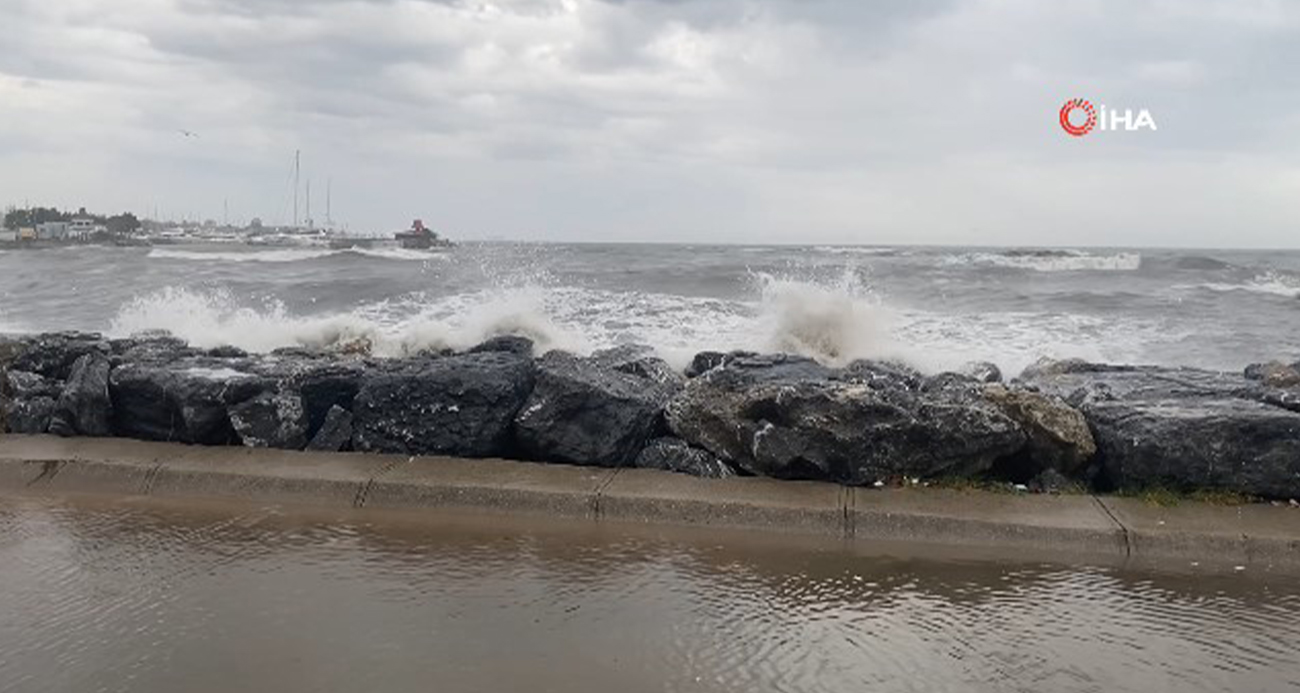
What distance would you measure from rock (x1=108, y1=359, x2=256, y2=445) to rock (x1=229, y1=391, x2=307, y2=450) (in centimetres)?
11

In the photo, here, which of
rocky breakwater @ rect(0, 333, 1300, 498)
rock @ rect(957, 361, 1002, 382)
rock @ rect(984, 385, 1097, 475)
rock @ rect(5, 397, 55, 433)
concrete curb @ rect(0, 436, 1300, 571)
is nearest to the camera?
concrete curb @ rect(0, 436, 1300, 571)

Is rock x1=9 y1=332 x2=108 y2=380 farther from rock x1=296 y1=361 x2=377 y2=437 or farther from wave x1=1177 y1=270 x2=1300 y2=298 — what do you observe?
wave x1=1177 y1=270 x2=1300 y2=298

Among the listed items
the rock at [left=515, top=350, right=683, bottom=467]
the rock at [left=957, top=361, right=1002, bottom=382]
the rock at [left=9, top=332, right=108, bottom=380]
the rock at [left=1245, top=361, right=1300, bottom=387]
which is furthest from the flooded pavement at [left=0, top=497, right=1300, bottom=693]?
the rock at [left=957, top=361, right=1002, bottom=382]

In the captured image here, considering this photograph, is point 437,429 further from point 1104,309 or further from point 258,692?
point 1104,309

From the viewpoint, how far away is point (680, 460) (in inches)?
237

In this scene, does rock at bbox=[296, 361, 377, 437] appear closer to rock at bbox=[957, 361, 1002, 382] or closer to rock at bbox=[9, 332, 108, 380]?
rock at bbox=[9, 332, 108, 380]

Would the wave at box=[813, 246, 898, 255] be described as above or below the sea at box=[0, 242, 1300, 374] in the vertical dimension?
above

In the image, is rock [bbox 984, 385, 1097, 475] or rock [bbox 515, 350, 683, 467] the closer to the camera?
rock [bbox 984, 385, 1097, 475]

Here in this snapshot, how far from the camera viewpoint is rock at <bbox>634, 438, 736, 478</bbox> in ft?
19.5

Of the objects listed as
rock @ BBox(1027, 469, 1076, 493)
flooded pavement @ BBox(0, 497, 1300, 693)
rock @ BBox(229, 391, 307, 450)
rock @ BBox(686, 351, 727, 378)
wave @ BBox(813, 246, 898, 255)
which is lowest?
flooded pavement @ BBox(0, 497, 1300, 693)

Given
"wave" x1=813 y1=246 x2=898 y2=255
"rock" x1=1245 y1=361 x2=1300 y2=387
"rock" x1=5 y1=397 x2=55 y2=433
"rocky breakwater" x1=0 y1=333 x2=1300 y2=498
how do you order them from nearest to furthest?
"rocky breakwater" x1=0 y1=333 x2=1300 y2=498 < "rock" x1=5 y1=397 x2=55 y2=433 < "rock" x1=1245 y1=361 x2=1300 y2=387 < "wave" x1=813 y1=246 x2=898 y2=255

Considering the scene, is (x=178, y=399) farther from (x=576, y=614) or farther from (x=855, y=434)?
(x=855, y=434)

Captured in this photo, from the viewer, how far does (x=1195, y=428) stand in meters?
5.52

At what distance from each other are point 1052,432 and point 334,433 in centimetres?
440
